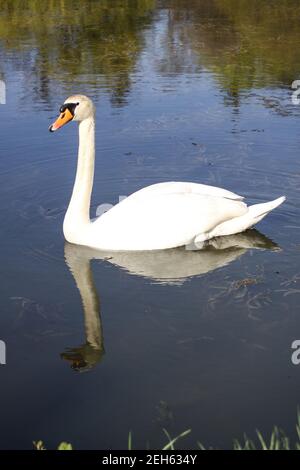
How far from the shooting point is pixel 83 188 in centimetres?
701

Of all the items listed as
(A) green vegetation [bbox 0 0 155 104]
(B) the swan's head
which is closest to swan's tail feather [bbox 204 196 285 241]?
(B) the swan's head

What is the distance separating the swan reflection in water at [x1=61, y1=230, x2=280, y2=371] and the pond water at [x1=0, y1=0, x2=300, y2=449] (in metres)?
0.02

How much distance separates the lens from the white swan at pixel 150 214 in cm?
663

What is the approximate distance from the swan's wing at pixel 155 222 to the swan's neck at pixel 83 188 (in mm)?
166

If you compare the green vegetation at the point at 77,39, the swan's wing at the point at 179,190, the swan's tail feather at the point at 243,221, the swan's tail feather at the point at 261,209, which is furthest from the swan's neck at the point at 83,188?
the green vegetation at the point at 77,39

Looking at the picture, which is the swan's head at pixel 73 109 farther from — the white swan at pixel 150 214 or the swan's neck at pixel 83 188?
the swan's neck at pixel 83 188

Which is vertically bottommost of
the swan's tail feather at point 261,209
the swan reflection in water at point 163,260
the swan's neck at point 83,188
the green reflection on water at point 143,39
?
the green reflection on water at point 143,39

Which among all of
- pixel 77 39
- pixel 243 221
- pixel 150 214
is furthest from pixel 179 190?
pixel 77 39

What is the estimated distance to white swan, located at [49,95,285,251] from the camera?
6.63 metres

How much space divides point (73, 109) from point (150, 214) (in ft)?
3.67

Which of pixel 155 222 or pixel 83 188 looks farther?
pixel 83 188

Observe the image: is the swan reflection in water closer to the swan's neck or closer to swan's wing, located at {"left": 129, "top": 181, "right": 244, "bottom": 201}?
the swan's neck

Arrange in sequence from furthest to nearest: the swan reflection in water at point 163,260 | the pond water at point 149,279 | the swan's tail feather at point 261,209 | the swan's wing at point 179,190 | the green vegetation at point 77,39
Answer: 1. the green vegetation at point 77,39
2. the swan's tail feather at point 261,209
3. the swan's wing at point 179,190
4. the swan reflection in water at point 163,260
5. the pond water at point 149,279

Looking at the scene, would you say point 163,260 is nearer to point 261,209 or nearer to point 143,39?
point 261,209
